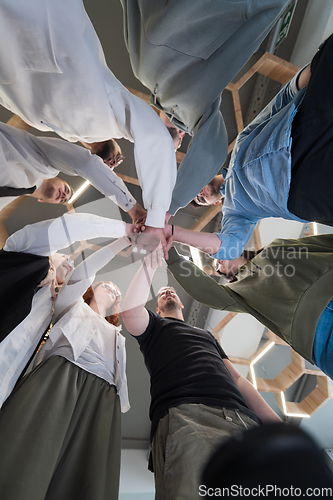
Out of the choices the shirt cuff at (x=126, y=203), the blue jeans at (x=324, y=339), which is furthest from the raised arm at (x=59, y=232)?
the blue jeans at (x=324, y=339)

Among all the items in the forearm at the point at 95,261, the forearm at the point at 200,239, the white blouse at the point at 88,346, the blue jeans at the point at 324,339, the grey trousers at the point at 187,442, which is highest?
the forearm at the point at 200,239

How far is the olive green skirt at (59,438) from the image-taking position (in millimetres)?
832

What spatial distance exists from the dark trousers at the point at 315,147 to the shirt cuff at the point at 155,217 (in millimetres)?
569

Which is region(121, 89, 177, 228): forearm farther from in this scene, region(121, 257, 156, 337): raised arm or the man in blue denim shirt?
region(121, 257, 156, 337): raised arm

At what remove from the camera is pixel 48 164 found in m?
1.50

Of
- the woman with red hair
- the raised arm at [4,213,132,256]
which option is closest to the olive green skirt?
the woman with red hair

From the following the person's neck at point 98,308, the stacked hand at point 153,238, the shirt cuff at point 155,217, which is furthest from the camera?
the person's neck at point 98,308

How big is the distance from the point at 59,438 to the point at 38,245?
3.09 ft

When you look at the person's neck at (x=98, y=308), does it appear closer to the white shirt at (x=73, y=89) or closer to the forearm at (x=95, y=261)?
the forearm at (x=95, y=261)

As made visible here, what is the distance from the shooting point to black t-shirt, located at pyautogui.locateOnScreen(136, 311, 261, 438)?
121cm

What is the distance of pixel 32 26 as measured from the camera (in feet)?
2.50

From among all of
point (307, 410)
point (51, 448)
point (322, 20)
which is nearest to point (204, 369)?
point (51, 448)

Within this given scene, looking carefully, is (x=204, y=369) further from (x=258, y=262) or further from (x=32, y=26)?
(x=32, y=26)

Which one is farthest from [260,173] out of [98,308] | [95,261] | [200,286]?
[98,308]
